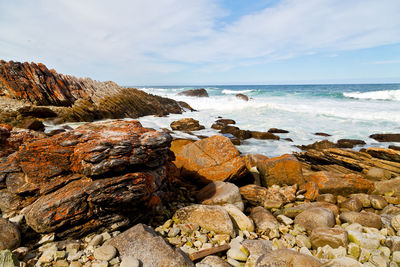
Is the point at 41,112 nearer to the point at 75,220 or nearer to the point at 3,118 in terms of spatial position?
the point at 3,118

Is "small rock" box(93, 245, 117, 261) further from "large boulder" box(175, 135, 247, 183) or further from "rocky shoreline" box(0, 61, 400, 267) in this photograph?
"large boulder" box(175, 135, 247, 183)

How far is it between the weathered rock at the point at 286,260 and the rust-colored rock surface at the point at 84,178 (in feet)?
7.47

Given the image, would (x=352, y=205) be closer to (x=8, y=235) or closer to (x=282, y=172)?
(x=282, y=172)

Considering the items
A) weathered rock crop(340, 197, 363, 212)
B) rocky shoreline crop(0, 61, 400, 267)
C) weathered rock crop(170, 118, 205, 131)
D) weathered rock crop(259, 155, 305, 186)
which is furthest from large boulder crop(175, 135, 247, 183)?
weathered rock crop(170, 118, 205, 131)

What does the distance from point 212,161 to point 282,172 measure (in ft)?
7.58

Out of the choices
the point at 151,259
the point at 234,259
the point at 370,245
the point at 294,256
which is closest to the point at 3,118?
the point at 151,259

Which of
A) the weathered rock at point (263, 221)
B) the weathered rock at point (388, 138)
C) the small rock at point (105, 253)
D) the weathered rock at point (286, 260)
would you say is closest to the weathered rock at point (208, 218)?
the weathered rock at point (263, 221)

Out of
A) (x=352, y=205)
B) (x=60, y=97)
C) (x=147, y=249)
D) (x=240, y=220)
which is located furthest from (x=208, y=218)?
(x=60, y=97)

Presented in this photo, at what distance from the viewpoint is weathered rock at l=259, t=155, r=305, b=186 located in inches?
268

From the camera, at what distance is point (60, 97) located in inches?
739

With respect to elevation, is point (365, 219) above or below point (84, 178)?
below

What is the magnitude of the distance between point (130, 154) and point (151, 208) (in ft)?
3.93

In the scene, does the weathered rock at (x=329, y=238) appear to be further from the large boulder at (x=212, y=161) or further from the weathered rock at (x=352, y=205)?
the large boulder at (x=212, y=161)

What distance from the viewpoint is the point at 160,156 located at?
4730 mm
